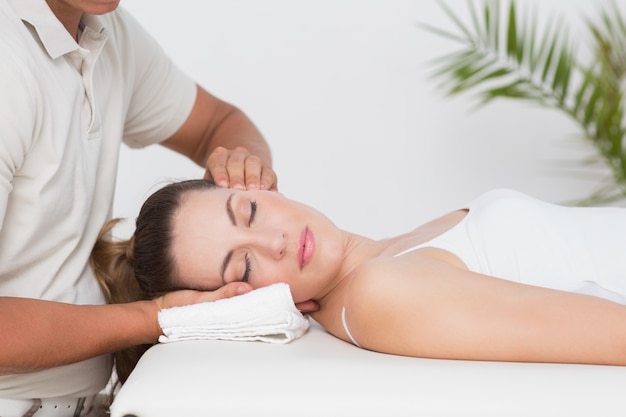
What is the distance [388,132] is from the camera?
13.1ft

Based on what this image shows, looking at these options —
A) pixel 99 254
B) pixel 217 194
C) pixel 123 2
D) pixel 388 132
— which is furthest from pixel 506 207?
pixel 123 2

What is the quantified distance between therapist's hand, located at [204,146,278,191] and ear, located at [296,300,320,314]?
0.28 m

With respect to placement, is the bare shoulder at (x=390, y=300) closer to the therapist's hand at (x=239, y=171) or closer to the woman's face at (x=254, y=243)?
the woman's face at (x=254, y=243)

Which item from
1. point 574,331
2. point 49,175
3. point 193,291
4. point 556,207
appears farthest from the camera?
point 556,207

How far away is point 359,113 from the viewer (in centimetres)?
397

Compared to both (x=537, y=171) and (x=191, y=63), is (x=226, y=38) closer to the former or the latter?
(x=191, y=63)

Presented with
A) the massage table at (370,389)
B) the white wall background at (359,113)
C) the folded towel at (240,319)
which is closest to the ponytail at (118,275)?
the folded towel at (240,319)

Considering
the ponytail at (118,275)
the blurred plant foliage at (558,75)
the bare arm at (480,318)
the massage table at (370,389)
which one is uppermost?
the blurred plant foliage at (558,75)

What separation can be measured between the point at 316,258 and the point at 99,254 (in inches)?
20.2

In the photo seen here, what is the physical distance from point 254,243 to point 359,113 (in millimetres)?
2024

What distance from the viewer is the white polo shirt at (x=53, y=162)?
181cm

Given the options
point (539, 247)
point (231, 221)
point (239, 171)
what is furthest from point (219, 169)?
point (539, 247)

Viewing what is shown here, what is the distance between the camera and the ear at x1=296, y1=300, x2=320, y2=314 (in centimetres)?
215

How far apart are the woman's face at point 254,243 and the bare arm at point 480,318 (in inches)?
10.7
